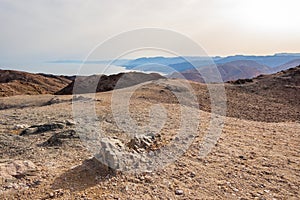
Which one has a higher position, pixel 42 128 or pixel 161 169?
pixel 42 128

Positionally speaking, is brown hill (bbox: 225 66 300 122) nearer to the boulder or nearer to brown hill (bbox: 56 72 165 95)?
the boulder

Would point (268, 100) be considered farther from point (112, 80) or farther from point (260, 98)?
point (112, 80)

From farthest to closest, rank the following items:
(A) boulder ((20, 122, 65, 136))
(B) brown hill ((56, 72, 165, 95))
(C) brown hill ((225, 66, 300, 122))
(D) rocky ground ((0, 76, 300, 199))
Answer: (B) brown hill ((56, 72, 165, 95)) < (C) brown hill ((225, 66, 300, 122)) < (A) boulder ((20, 122, 65, 136)) < (D) rocky ground ((0, 76, 300, 199))

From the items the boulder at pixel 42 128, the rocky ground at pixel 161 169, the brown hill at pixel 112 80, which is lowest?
the rocky ground at pixel 161 169

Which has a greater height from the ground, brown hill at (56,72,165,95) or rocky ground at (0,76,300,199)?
brown hill at (56,72,165,95)

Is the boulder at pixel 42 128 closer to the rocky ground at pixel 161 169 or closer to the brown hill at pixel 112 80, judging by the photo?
the rocky ground at pixel 161 169

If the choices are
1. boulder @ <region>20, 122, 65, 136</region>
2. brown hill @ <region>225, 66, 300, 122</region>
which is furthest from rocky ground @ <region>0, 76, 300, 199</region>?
brown hill @ <region>225, 66, 300, 122</region>

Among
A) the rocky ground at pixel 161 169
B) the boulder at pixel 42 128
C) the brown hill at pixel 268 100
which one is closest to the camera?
the rocky ground at pixel 161 169

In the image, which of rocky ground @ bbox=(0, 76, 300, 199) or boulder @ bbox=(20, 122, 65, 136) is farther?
boulder @ bbox=(20, 122, 65, 136)

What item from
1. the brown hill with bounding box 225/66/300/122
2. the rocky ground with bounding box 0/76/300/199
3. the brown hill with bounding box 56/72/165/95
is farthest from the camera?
the brown hill with bounding box 56/72/165/95

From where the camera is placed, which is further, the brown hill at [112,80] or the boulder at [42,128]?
the brown hill at [112,80]

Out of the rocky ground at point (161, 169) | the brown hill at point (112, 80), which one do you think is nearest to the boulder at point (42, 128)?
the rocky ground at point (161, 169)

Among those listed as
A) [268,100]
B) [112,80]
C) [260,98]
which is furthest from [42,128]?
[112,80]

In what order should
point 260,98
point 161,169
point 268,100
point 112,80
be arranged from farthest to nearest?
point 112,80, point 260,98, point 268,100, point 161,169
